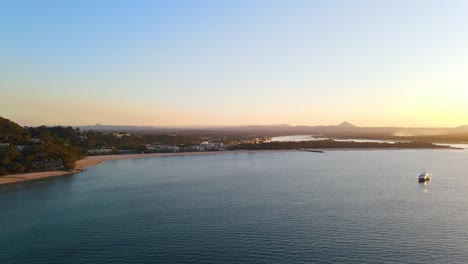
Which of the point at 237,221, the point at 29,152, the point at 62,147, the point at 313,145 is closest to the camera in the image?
the point at 237,221

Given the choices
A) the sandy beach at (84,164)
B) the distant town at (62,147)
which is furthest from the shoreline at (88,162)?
the distant town at (62,147)

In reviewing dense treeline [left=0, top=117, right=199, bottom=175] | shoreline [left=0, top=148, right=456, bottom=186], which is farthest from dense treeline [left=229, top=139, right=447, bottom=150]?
dense treeline [left=0, top=117, right=199, bottom=175]

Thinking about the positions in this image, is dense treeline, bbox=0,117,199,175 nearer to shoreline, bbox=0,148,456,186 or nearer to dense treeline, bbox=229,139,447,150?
shoreline, bbox=0,148,456,186

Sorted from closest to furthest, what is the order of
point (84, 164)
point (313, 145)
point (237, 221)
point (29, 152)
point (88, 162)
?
point (237, 221) → point (29, 152) → point (84, 164) → point (88, 162) → point (313, 145)

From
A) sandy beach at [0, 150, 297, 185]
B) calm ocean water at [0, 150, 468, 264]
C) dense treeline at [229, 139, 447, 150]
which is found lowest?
calm ocean water at [0, 150, 468, 264]

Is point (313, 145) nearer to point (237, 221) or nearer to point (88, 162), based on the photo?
point (88, 162)

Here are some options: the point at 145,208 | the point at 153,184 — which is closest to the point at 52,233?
the point at 145,208

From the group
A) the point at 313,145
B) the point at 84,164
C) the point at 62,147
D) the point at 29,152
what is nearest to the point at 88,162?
the point at 84,164

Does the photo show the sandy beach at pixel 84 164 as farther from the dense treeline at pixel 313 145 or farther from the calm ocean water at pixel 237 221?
the dense treeline at pixel 313 145

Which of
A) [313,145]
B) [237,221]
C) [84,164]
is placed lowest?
[237,221]
